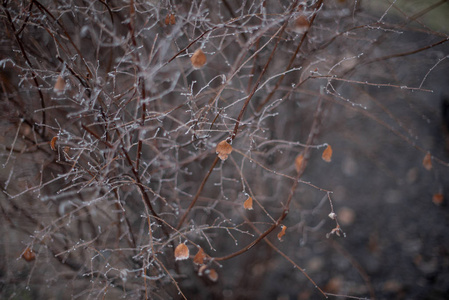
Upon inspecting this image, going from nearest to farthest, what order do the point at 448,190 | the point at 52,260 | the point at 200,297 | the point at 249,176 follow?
1. the point at 52,260
2. the point at 200,297
3. the point at 249,176
4. the point at 448,190

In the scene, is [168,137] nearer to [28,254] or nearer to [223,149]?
[223,149]

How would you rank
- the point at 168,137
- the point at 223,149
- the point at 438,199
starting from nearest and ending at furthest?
the point at 223,149, the point at 168,137, the point at 438,199

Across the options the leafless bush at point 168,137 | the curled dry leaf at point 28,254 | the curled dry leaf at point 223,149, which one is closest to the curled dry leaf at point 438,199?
the leafless bush at point 168,137

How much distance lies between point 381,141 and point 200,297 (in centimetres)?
197

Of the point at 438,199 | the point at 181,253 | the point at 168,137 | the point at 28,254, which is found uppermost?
the point at 168,137

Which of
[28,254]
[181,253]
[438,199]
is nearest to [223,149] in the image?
[181,253]

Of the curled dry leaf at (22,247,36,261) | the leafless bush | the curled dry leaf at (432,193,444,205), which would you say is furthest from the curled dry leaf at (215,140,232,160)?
the curled dry leaf at (432,193,444,205)

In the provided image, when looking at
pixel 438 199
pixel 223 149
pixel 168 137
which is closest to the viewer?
pixel 223 149

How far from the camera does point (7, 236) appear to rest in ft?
6.48

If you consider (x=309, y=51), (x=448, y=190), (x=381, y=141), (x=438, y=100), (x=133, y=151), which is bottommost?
(x=448, y=190)

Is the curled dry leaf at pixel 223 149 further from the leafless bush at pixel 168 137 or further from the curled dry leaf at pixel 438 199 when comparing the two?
the curled dry leaf at pixel 438 199

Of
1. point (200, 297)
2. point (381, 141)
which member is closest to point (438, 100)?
point (381, 141)

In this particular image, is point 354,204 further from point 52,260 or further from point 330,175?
point 52,260

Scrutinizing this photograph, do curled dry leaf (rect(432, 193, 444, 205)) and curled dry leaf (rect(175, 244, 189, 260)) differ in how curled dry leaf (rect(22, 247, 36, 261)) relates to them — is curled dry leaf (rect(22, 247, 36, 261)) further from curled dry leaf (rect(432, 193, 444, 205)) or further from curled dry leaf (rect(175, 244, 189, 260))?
curled dry leaf (rect(432, 193, 444, 205))
